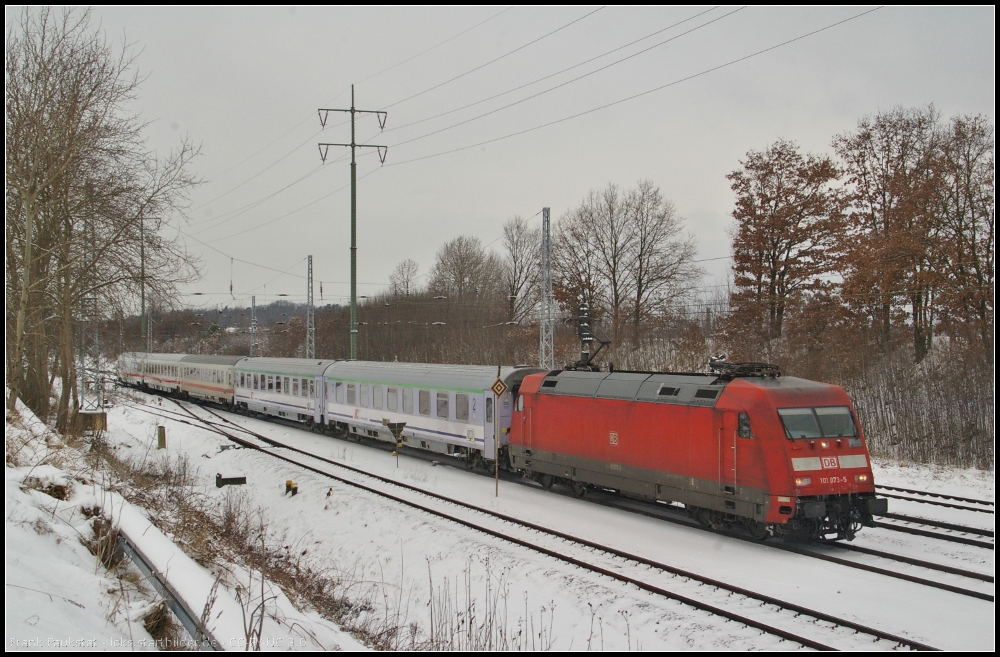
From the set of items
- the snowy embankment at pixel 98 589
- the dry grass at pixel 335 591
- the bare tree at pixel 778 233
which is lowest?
the dry grass at pixel 335 591

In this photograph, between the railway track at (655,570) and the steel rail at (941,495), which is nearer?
the railway track at (655,570)

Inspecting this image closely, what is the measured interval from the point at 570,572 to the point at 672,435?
3559mm

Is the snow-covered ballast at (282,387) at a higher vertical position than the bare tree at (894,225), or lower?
lower

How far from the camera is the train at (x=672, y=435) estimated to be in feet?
36.4

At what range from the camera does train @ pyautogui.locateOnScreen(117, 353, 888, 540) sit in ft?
36.4

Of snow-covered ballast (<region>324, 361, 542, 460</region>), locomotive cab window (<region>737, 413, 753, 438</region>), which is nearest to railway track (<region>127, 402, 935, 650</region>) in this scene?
locomotive cab window (<region>737, 413, 753, 438</region>)

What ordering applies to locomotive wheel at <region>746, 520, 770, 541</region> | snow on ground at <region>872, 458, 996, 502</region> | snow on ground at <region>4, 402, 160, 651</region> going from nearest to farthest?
1. snow on ground at <region>4, 402, 160, 651</region>
2. locomotive wheel at <region>746, 520, 770, 541</region>
3. snow on ground at <region>872, 458, 996, 502</region>

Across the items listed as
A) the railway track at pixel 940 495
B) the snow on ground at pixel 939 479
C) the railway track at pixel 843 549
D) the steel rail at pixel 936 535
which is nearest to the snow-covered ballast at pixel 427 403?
the railway track at pixel 843 549

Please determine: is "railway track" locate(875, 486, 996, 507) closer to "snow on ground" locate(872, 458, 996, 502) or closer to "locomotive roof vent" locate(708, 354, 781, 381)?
"snow on ground" locate(872, 458, 996, 502)

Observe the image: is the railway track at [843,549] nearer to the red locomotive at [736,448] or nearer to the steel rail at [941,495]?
the red locomotive at [736,448]

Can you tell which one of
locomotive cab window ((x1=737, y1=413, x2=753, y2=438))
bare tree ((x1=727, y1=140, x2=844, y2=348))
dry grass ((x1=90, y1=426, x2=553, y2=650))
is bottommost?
dry grass ((x1=90, y1=426, x2=553, y2=650))

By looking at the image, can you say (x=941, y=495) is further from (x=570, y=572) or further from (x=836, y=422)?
(x=570, y=572)

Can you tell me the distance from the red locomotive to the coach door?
17 millimetres

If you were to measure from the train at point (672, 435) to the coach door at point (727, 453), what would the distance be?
0.02 m
